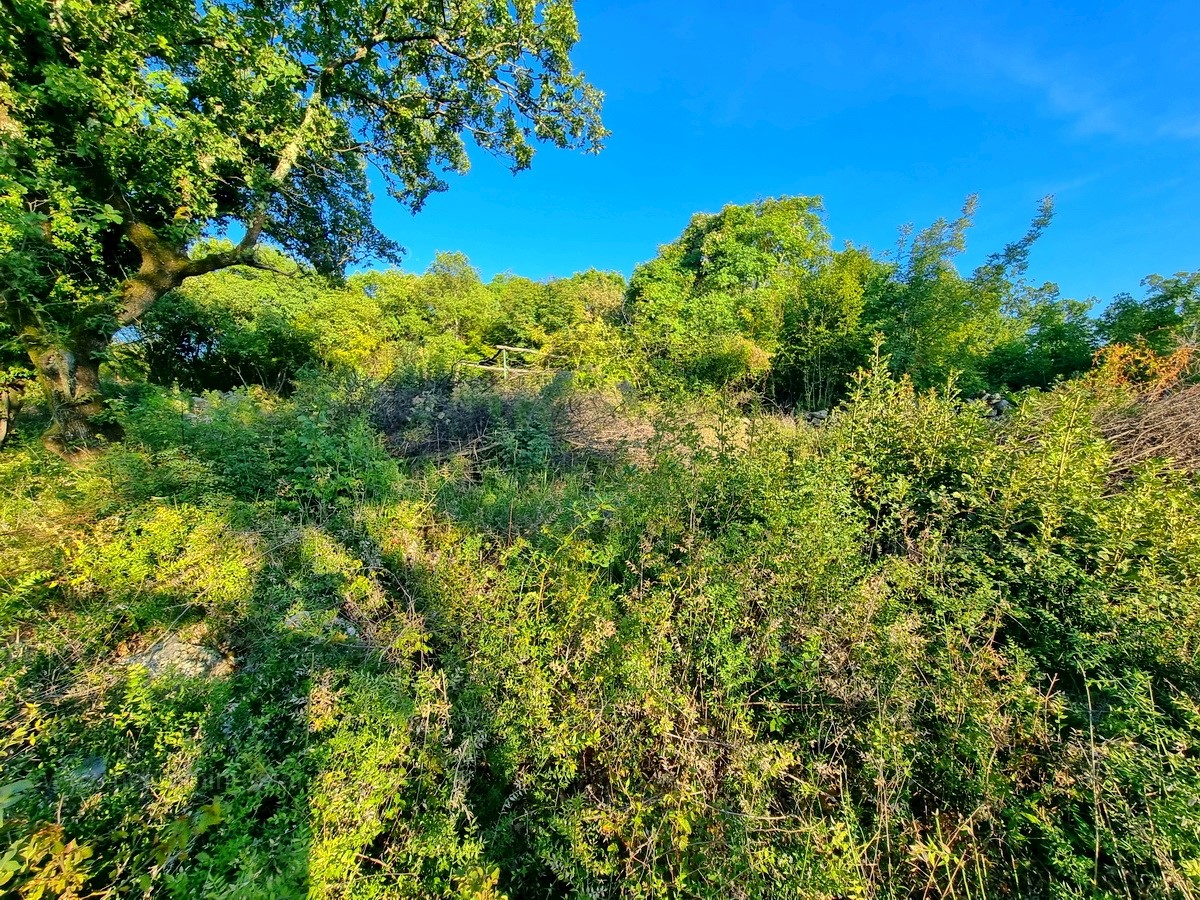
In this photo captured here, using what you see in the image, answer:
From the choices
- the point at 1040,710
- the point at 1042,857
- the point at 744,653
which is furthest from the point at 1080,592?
the point at 744,653

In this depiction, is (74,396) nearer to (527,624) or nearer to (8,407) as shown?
(8,407)

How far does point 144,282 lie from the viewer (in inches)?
211

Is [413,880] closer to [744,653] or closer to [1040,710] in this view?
[744,653]

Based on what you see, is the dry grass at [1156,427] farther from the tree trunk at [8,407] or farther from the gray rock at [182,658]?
the tree trunk at [8,407]

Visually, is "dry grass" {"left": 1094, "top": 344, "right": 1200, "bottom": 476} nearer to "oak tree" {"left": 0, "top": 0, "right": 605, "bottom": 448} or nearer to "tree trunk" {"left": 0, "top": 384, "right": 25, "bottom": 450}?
"oak tree" {"left": 0, "top": 0, "right": 605, "bottom": 448}

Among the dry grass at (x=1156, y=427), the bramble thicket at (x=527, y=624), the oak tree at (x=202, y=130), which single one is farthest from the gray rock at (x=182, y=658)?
the dry grass at (x=1156, y=427)

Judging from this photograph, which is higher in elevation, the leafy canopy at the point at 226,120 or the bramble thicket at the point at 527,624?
the leafy canopy at the point at 226,120

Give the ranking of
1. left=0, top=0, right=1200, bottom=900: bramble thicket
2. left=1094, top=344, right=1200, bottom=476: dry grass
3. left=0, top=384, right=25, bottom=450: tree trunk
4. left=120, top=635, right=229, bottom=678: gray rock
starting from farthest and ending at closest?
left=0, top=384, right=25, bottom=450: tree trunk
left=1094, top=344, right=1200, bottom=476: dry grass
left=120, top=635, right=229, bottom=678: gray rock
left=0, top=0, right=1200, bottom=900: bramble thicket

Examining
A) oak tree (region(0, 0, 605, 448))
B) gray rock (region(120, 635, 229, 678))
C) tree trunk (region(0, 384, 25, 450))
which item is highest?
oak tree (region(0, 0, 605, 448))

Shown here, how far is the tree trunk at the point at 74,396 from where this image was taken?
463 cm

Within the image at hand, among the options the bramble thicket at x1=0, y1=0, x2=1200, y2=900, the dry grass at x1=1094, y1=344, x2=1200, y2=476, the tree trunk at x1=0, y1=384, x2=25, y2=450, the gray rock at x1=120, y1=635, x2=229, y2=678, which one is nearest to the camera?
the bramble thicket at x1=0, y1=0, x2=1200, y2=900

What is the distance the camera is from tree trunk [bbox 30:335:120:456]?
4.63 m

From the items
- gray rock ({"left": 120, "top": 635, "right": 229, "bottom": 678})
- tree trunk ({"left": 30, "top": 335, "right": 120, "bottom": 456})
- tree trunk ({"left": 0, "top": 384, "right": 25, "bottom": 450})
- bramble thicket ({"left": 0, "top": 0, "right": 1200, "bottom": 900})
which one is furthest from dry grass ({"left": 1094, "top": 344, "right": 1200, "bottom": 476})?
tree trunk ({"left": 0, "top": 384, "right": 25, "bottom": 450})

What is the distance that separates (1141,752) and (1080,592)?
895mm
